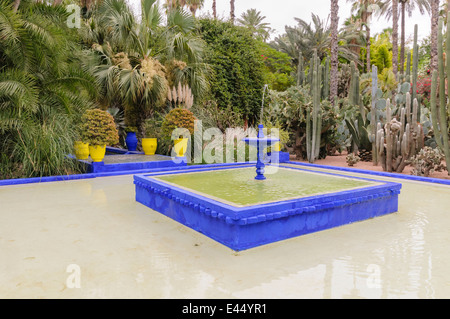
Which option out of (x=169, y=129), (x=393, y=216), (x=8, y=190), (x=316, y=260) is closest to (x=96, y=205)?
(x=8, y=190)

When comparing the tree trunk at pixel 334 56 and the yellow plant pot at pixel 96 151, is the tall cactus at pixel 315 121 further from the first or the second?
the yellow plant pot at pixel 96 151

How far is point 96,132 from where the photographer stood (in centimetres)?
898

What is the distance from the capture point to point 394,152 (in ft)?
30.1

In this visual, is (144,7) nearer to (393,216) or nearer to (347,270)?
(393,216)

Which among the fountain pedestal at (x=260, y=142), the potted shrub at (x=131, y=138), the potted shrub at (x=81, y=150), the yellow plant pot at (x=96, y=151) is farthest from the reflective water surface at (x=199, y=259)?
the potted shrub at (x=131, y=138)

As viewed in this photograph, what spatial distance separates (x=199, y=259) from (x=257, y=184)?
7.82 feet

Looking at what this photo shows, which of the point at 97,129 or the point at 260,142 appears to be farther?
the point at 97,129

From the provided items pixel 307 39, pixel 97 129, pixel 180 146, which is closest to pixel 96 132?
pixel 97 129

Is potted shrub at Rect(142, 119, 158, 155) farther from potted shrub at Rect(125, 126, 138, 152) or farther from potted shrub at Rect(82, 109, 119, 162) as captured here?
potted shrub at Rect(82, 109, 119, 162)

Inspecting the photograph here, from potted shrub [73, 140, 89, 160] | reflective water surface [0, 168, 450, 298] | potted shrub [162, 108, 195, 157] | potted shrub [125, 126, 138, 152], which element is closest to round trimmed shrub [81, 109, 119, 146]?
A: potted shrub [73, 140, 89, 160]

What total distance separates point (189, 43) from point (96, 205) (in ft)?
25.7

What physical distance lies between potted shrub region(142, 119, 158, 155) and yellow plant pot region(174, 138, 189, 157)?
4.05 ft

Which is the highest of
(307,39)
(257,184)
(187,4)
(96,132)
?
(187,4)

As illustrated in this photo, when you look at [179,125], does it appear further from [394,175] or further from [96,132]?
[394,175]
